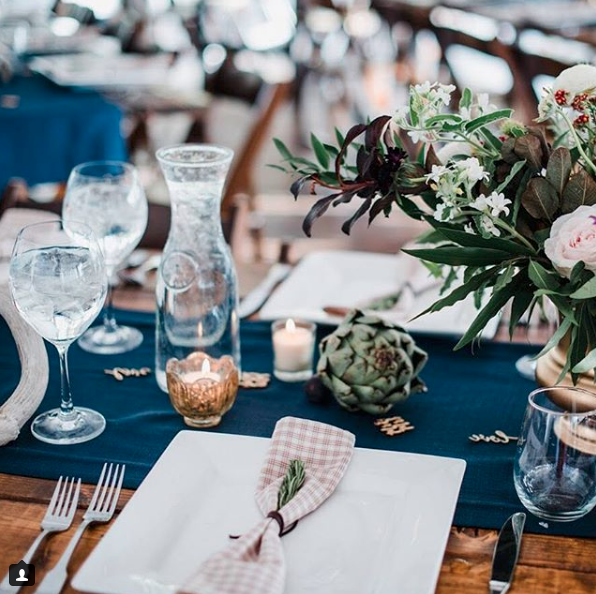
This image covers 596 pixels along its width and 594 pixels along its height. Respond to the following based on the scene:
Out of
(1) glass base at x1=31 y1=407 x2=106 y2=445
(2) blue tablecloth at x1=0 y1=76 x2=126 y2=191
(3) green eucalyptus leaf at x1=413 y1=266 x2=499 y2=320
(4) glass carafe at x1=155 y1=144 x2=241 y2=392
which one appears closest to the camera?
(3) green eucalyptus leaf at x1=413 y1=266 x2=499 y2=320

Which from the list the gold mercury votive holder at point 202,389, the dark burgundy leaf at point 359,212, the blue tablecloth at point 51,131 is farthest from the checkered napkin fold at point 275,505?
the blue tablecloth at point 51,131

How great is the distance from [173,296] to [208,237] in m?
0.09

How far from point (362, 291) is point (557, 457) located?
732 mm

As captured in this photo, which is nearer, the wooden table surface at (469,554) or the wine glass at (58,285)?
the wooden table surface at (469,554)

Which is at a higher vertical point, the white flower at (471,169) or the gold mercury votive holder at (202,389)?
the white flower at (471,169)

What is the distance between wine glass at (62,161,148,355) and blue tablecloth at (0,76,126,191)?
1625 mm

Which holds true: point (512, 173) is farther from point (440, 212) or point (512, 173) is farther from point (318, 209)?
point (318, 209)

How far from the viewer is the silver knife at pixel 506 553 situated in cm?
84

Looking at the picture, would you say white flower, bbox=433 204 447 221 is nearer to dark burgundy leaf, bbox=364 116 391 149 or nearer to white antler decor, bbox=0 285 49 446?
dark burgundy leaf, bbox=364 116 391 149

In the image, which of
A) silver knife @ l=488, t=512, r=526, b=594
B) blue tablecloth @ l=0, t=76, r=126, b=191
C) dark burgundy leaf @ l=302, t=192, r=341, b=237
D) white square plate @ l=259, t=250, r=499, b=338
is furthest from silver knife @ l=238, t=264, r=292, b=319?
blue tablecloth @ l=0, t=76, r=126, b=191

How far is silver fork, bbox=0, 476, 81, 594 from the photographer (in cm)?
90

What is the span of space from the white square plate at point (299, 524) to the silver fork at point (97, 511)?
0.03m

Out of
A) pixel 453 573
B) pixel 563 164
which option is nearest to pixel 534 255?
Answer: pixel 563 164

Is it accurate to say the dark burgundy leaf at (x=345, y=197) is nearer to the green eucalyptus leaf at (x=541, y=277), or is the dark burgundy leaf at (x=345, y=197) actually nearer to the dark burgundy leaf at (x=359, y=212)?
the dark burgundy leaf at (x=359, y=212)
